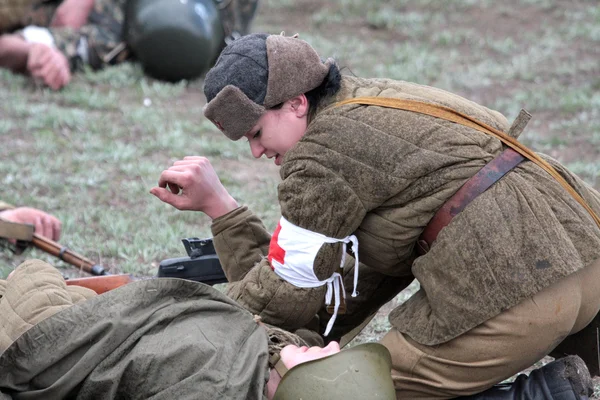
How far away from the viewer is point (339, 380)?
254 cm

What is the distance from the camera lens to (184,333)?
8.37ft

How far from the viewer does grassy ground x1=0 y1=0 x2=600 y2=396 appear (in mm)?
5184

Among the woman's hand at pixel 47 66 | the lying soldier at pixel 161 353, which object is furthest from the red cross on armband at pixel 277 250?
the woman's hand at pixel 47 66

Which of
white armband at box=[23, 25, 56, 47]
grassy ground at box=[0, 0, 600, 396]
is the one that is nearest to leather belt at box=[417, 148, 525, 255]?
grassy ground at box=[0, 0, 600, 396]

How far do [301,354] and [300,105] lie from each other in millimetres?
815

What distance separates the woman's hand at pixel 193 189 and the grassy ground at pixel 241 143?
1.05 metres

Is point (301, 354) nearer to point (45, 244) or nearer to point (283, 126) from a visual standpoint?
point (283, 126)

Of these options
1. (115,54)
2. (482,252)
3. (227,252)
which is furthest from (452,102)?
(115,54)

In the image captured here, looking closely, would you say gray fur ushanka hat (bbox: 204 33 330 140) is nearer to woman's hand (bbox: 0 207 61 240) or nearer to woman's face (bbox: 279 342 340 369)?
woman's face (bbox: 279 342 340 369)

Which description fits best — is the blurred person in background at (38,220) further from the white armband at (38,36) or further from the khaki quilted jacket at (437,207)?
the white armband at (38,36)

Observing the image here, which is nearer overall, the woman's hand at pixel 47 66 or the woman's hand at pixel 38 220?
the woman's hand at pixel 38 220

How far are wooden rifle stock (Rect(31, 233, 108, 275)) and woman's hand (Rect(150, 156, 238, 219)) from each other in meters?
1.09

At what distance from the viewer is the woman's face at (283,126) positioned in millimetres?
2844

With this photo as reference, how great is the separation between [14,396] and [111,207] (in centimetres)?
295
